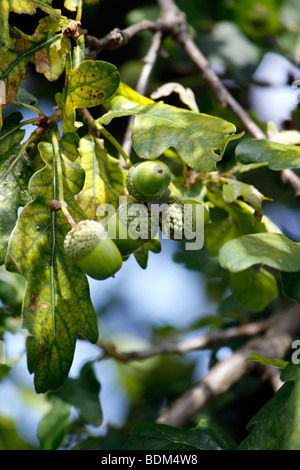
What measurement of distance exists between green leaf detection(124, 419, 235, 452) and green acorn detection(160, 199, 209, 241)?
0.50 m

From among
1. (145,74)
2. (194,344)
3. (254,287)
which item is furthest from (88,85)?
(194,344)

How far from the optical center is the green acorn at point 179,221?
1139 millimetres

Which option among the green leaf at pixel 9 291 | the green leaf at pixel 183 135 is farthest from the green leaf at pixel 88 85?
the green leaf at pixel 9 291

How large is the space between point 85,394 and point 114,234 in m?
0.89

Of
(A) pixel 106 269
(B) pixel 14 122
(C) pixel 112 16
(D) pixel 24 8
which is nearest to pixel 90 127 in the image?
(B) pixel 14 122

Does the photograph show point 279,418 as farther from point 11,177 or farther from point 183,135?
point 11,177

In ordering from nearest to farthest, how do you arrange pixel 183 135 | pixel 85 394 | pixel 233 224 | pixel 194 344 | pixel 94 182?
pixel 183 135 < pixel 94 182 < pixel 233 224 < pixel 85 394 < pixel 194 344

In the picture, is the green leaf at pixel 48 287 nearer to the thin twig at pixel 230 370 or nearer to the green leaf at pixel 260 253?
the green leaf at pixel 260 253

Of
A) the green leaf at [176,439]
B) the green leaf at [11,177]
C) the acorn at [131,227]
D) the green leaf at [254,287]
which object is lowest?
the green leaf at [176,439]

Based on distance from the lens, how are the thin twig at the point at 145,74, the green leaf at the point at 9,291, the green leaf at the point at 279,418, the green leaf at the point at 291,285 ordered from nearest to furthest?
the green leaf at the point at 279,418
the green leaf at the point at 291,285
the thin twig at the point at 145,74
the green leaf at the point at 9,291

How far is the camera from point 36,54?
3.85 ft

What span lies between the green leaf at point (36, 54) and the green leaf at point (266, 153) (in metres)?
0.46

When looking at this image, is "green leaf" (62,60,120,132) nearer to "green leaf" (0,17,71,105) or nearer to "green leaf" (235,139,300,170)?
"green leaf" (0,17,71,105)

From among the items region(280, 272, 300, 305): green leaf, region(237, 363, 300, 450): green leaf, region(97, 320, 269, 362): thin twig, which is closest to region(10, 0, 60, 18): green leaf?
region(280, 272, 300, 305): green leaf
